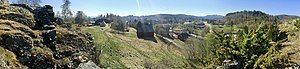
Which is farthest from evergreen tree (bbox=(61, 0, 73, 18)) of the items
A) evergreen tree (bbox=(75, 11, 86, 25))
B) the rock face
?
the rock face

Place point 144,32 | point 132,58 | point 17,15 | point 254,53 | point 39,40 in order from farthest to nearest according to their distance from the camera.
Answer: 1. point 144,32
2. point 132,58
3. point 17,15
4. point 39,40
5. point 254,53

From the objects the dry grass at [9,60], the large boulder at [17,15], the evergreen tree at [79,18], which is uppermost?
the large boulder at [17,15]

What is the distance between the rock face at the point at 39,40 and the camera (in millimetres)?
36594

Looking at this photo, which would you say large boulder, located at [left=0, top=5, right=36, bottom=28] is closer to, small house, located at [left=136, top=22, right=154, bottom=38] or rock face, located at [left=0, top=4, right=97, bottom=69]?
rock face, located at [left=0, top=4, right=97, bottom=69]

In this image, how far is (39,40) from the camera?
41.3 meters

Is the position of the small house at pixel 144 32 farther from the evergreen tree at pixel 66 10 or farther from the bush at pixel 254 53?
the bush at pixel 254 53

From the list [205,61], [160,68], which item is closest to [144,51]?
[160,68]

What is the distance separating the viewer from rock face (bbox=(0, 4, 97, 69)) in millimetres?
36594

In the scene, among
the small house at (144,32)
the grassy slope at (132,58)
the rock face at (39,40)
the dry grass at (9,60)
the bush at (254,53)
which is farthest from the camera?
the small house at (144,32)

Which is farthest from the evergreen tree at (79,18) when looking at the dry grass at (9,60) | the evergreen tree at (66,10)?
the dry grass at (9,60)

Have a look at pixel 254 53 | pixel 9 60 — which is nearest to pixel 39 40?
pixel 9 60

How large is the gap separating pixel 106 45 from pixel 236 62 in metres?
59.5

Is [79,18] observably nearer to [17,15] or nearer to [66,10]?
[66,10]

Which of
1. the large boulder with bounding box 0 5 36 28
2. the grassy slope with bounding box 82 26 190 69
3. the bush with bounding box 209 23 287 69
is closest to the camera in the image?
the bush with bounding box 209 23 287 69
